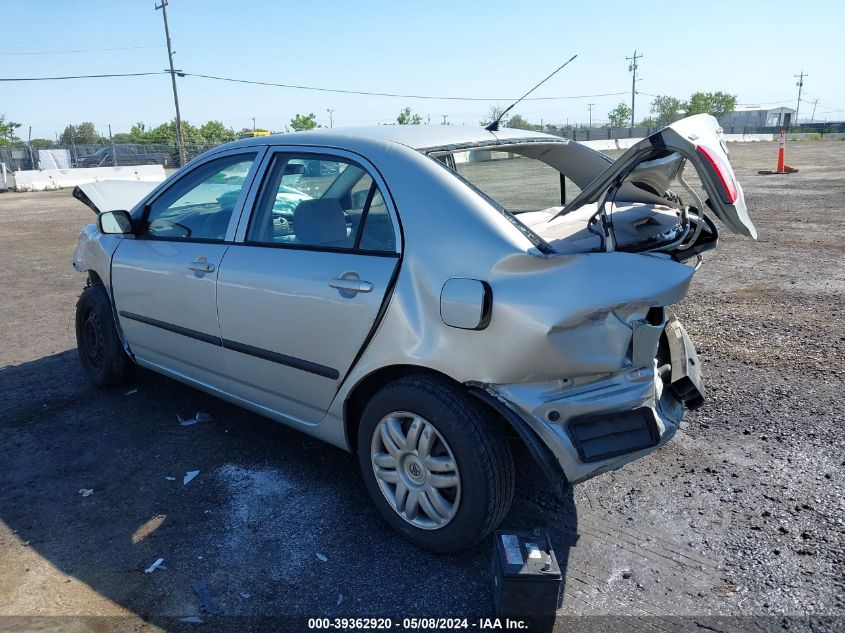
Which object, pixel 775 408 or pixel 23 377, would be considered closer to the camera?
pixel 775 408

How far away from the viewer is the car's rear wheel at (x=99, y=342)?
462 centimetres

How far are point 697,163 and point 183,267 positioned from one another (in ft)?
8.75

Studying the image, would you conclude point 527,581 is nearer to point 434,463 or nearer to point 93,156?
point 434,463

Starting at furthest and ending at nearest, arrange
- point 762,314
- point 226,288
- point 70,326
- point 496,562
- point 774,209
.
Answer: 1. point 774,209
2. point 70,326
3. point 762,314
4. point 226,288
5. point 496,562

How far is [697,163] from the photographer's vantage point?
8.62ft

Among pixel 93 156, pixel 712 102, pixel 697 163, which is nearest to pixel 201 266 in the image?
pixel 697 163

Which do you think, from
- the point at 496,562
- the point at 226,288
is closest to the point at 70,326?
the point at 226,288

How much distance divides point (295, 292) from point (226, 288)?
55 cm

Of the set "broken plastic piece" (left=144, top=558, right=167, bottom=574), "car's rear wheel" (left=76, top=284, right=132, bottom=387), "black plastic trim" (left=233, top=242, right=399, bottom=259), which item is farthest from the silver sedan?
"broken plastic piece" (left=144, top=558, right=167, bottom=574)

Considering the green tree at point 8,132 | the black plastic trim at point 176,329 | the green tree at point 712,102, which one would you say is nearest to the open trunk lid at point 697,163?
the black plastic trim at point 176,329

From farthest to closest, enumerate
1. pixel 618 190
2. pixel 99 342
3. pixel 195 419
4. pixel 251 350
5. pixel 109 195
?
pixel 109 195 < pixel 99 342 < pixel 195 419 < pixel 251 350 < pixel 618 190

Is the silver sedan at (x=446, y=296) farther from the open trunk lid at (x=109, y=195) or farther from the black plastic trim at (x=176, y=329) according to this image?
the open trunk lid at (x=109, y=195)

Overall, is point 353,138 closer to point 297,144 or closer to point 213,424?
point 297,144

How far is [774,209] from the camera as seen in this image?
1235cm
